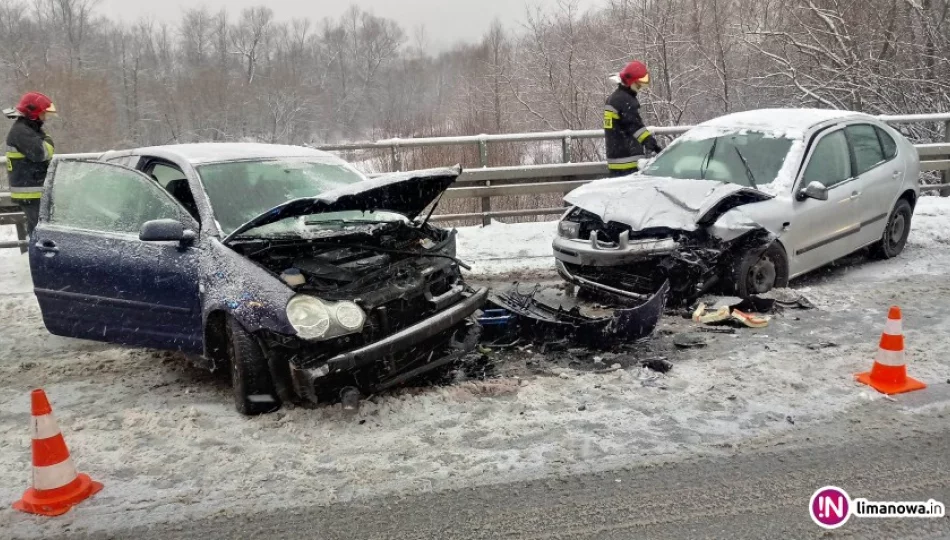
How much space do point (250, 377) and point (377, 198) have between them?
1376 mm

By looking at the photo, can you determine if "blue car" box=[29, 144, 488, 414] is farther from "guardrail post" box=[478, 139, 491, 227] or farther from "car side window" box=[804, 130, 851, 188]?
"guardrail post" box=[478, 139, 491, 227]

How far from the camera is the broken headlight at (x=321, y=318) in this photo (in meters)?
3.71

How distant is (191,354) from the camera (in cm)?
438

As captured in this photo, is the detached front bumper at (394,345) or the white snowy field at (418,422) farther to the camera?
the detached front bumper at (394,345)

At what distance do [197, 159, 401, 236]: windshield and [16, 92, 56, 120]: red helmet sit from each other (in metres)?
5.16

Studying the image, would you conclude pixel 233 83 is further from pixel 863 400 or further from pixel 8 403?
pixel 863 400

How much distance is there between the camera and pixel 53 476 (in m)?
3.12

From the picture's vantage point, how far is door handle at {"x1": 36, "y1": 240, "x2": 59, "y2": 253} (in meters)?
4.89

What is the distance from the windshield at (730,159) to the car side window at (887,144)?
156 cm

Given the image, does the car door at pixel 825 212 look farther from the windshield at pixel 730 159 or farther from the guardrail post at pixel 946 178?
the guardrail post at pixel 946 178

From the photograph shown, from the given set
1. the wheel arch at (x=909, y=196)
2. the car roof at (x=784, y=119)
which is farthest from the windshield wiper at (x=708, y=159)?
the wheel arch at (x=909, y=196)

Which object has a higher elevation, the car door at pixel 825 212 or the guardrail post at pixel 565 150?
the guardrail post at pixel 565 150

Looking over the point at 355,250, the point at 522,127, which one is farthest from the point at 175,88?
the point at 355,250

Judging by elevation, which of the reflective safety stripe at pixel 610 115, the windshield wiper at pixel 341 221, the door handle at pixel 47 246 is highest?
the reflective safety stripe at pixel 610 115
